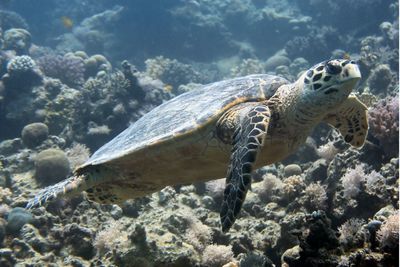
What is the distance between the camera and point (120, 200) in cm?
484

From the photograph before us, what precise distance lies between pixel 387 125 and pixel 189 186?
346cm

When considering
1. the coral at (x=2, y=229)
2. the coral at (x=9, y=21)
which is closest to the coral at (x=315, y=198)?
the coral at (x=2, y=229)

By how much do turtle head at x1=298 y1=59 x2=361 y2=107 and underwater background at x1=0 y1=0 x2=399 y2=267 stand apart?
118cm

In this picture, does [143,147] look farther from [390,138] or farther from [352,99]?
[390,138]

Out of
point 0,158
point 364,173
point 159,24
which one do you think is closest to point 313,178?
point 364,173

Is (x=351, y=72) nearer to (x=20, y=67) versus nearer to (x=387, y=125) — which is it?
(x=387, y=125)

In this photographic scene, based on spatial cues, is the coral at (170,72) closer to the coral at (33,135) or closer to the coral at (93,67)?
the coral at (93,67)

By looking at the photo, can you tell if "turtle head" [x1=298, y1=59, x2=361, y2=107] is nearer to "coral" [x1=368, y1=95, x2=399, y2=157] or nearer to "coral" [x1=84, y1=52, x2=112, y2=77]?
"coral" [x1=368, y1=95, x2=399, y2=157]

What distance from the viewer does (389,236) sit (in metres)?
2.48

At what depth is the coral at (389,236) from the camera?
8.01ft

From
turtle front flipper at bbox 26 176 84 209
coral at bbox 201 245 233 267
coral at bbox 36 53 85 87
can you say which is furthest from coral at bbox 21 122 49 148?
coral at bbox 201 245 233 267

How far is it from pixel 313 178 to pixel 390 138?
1.29 meters

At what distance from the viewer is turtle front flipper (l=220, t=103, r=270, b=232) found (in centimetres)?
286

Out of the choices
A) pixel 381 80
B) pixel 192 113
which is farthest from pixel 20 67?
pixel 381 80
